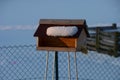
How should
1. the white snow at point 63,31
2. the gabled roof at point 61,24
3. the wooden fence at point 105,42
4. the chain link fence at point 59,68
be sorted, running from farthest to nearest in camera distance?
the wooden fence at point 105,42
the chain link fence at point 59,68
the gabled roof at point 61,24
the white snow at point 63,31

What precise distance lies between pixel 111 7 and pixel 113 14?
2027 millimetres

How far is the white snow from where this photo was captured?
3689mm

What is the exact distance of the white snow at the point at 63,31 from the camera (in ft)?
12.1

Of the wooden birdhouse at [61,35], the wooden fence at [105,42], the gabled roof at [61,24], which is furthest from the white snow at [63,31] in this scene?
the wooden fence at [105,42]

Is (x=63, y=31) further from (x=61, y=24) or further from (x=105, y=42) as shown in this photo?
(x=105, y=42)

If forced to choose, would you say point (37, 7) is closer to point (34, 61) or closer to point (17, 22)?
point (17, 22)

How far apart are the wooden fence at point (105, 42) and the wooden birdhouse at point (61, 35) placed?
14.7 ft

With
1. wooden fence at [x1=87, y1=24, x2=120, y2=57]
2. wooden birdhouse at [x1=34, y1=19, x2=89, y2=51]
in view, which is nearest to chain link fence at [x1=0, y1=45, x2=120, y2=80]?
wooden fence at [x1=87, y1=24, x2=120, y2=57]

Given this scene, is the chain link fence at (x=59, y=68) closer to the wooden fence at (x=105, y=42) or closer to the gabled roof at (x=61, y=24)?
the wooden fence at (x=105, y=42)

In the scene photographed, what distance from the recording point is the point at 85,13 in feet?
61.7

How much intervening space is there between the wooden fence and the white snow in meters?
4.70

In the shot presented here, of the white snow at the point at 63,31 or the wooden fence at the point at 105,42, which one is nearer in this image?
the white snow at the point at 63,31

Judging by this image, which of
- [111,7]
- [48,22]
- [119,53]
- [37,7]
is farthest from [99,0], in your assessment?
[48,22]

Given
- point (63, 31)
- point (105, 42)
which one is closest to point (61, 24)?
point (63, 31)
